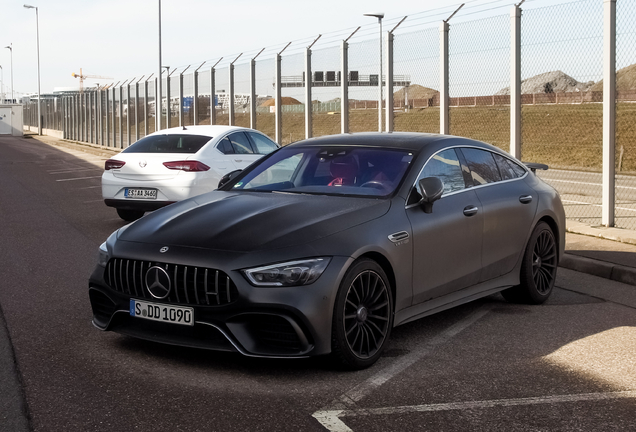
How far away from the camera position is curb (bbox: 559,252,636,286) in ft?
26.2

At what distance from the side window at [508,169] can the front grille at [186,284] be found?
3.05 metres

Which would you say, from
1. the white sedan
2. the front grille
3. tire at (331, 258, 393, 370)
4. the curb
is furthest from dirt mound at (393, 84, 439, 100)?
the front grille

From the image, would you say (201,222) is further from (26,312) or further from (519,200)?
(519,200)

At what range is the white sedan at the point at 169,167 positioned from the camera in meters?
11.4

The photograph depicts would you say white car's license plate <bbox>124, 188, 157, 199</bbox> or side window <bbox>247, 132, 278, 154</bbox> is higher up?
side window <bbox>247, 132, 278, 154</bbox>

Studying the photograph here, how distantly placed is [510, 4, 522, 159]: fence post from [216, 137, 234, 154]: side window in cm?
422

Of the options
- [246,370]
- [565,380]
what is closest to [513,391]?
[565,380]

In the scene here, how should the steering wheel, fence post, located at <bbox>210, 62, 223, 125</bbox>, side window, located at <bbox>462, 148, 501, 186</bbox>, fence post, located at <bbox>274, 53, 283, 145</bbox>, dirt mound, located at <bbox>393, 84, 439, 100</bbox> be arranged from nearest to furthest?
1. the steering wheel
2. side window, located at <bbox>462, 148, 501, 186</bbox>
3. dirt mound, located at <bbox>393, 84, 439, 100</bbox>
4. fence post, located at <bbox>274, 53, 283, 145</bbox>
5. fence post, located at <bbox>210, 62, 223, 125</bbox>

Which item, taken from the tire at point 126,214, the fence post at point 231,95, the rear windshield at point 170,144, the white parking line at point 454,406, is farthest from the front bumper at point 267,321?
the fence post at point 231,95

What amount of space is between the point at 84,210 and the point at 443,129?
6.25 m

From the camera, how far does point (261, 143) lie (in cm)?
1332

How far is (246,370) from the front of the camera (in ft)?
16.4

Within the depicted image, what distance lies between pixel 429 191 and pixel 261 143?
26.0ft

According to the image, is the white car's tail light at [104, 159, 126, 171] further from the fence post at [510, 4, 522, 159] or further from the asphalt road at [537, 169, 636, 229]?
the asphalt road at [537, 169, 636, 229]
